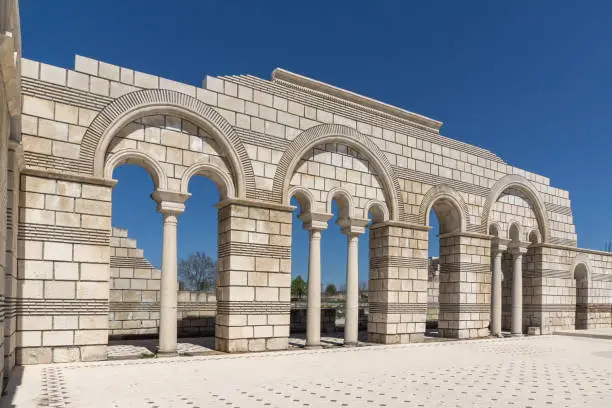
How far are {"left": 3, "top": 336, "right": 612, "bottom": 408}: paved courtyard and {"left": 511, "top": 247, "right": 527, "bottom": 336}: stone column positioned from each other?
5.54 m

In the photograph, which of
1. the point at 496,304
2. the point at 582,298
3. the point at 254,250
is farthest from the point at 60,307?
the point at 582,298

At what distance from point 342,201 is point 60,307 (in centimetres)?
751

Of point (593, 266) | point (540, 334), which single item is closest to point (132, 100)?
point (540, 334)

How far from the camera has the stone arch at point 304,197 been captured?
13172mm

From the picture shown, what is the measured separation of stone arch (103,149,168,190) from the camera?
10.7m

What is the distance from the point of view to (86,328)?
9.95 metres

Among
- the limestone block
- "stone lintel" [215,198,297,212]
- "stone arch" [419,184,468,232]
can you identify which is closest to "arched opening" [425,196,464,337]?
"stone arch" [419,184,468,232]

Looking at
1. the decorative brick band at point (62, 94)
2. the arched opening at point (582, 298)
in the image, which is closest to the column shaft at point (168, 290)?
the decorative brick band at point (62, 94)

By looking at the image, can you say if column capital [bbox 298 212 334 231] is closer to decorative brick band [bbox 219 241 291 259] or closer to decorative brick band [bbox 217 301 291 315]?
decorative brick band [bbox 219 241 291 259]

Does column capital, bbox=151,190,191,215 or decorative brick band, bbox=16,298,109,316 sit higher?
column capital, bbox=151,190,191,215

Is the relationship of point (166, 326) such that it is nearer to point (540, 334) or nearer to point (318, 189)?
point (318, 189)

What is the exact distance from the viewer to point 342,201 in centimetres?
1425

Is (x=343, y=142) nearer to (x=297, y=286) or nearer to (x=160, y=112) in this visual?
(x=160, y=112)

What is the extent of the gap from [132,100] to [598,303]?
2051cm
